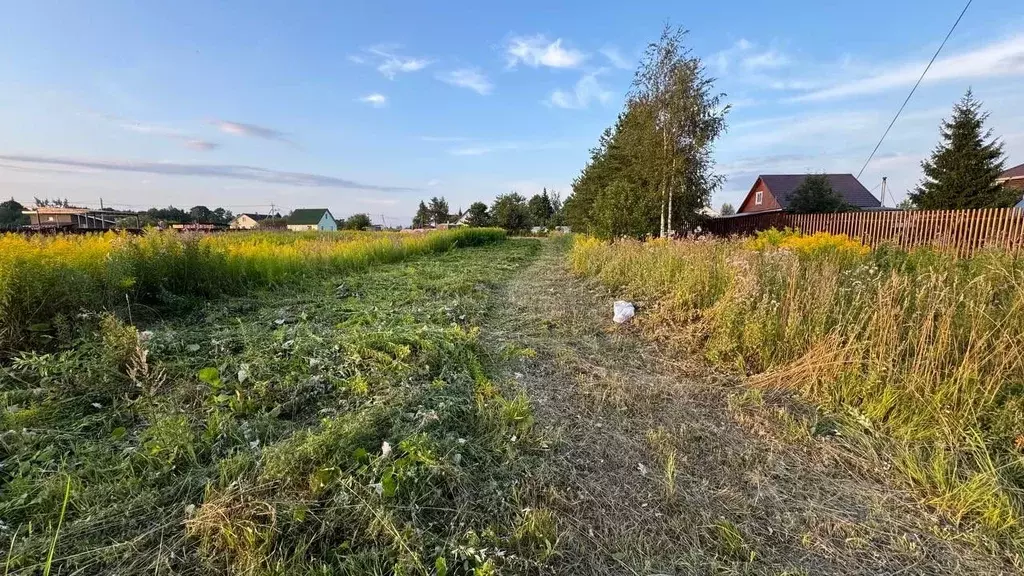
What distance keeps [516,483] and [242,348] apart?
274 centimetres

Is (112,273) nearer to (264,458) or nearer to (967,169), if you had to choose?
(264,458)

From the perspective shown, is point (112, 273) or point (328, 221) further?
point (328, 221)

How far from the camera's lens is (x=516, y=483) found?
189 cm

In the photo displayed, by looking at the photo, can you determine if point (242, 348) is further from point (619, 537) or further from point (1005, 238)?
point (1005, 238)

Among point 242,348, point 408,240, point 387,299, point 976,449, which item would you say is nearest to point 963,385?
point 976,449

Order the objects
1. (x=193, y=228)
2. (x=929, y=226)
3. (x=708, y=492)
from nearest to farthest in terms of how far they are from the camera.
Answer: (x=708, y=492) → (x=929, y=226) → (x=193, y=228)

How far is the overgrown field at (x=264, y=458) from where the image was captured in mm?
1438

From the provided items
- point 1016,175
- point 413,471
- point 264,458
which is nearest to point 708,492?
point 413,471

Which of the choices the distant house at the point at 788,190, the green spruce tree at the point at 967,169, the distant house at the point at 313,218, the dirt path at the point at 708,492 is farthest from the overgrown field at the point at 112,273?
the distant house at the point at 313,218

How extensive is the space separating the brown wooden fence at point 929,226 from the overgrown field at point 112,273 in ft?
35.2

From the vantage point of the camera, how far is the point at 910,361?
2.47 metres

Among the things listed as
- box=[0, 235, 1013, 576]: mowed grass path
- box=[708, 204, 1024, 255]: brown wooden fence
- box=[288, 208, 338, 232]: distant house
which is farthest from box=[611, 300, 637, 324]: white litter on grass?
box=[288, 208, 338, 232]: distant house

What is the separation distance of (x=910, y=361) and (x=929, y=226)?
9508 mm

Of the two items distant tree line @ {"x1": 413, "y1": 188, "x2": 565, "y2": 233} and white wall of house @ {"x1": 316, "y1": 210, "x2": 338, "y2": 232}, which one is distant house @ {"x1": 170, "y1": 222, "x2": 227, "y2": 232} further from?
white wall of house @ {"x1": 316, "y1": 210, "x2": 338, "y2": 232}
